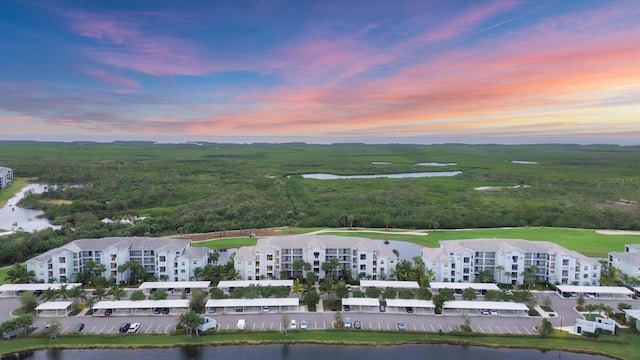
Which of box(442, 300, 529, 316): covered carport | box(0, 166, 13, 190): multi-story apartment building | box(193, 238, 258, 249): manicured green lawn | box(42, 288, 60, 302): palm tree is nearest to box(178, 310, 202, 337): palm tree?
box(42, 288, 60, 302): palm tree

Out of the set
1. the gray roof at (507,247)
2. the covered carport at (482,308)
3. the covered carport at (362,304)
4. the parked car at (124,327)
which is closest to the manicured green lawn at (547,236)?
the gray roof at (507,247)

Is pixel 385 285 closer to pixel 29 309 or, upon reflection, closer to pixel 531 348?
pixel 531 348

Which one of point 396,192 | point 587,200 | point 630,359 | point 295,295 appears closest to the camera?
point 630,359

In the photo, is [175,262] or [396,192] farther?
[396,192]

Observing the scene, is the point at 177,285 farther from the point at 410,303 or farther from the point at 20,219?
the point at 20,219

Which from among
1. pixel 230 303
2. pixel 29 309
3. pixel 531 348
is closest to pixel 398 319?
pixel 531 348

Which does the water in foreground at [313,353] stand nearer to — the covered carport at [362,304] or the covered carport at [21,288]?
the covered carport at [362,304]
